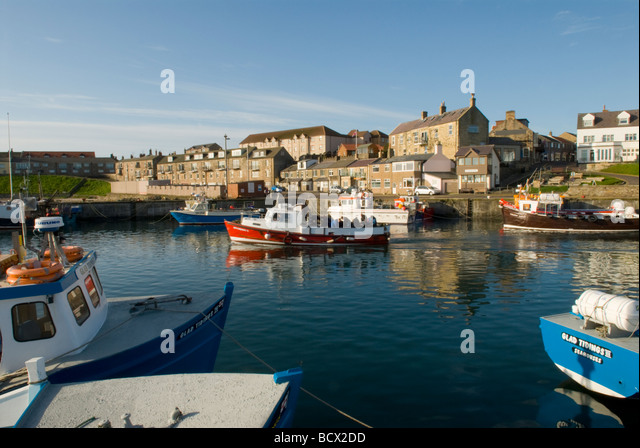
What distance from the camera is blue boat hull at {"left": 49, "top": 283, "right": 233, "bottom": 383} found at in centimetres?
939

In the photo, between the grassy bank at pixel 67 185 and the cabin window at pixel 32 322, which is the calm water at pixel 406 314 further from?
the grassy bank at pixel 67 185

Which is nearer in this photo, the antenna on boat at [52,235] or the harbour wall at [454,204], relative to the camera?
the antenna on boat at [52,235]

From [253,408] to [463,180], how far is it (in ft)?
223

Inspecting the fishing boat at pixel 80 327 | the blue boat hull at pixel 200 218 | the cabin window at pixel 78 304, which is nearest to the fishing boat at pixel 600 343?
the fishing boat at pixel 80 327

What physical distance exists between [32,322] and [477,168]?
218 feet

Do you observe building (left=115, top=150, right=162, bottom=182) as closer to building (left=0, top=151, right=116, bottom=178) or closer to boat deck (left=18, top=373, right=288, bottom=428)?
building (left=0, top=151, right=116, bottom=178)

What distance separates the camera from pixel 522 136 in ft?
295

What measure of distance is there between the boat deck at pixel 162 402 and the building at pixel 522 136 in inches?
3107

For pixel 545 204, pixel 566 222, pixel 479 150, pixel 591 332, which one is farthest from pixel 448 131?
pixel 591 332

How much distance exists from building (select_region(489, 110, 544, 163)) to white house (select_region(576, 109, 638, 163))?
9.45 metres

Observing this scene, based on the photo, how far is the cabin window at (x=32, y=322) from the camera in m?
9.40

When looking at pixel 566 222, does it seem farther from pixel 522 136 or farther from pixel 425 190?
pixel 522 136

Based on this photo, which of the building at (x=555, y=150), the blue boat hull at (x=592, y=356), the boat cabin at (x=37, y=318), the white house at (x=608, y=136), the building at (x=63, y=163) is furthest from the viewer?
the building at (x=63, y=163)

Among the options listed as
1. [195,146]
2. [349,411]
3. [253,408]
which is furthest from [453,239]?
[195,146]
